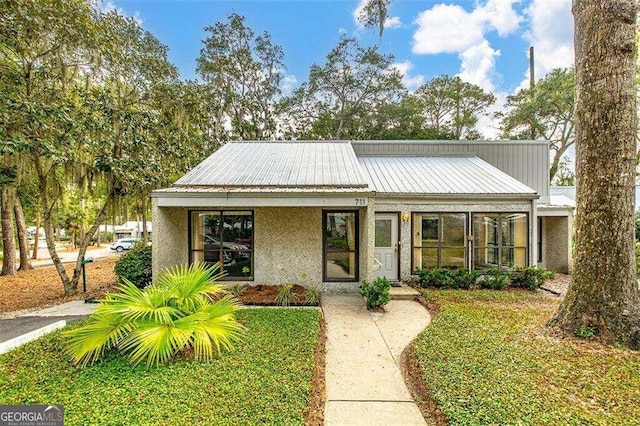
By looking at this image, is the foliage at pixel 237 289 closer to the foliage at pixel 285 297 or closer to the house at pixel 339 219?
the house at pixel 339 219

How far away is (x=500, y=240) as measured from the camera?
957 cm

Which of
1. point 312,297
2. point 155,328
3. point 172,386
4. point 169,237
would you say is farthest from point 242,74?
point 172,386

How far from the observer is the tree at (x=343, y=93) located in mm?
23484

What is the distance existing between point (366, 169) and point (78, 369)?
9729mm

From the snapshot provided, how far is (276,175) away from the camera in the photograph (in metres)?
9.11

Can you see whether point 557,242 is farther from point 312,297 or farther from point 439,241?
point 312,297

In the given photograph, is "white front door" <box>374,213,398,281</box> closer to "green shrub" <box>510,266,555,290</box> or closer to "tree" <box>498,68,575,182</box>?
"green shrub" <box>510,266,555,290</box>

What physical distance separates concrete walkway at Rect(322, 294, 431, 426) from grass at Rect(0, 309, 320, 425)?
431 millimetres

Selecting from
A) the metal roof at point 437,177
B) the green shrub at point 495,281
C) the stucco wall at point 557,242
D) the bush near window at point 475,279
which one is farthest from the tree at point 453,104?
the green shrub at point 495,281

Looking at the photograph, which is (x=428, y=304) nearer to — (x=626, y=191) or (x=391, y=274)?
(x=391, y=274)

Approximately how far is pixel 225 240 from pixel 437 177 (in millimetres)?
7385

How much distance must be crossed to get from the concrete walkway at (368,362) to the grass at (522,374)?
413mm

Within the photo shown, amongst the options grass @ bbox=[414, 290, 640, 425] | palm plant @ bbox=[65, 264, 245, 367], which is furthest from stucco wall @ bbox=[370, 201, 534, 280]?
palm plant @ bbox=[65, 264, 245, 367]
